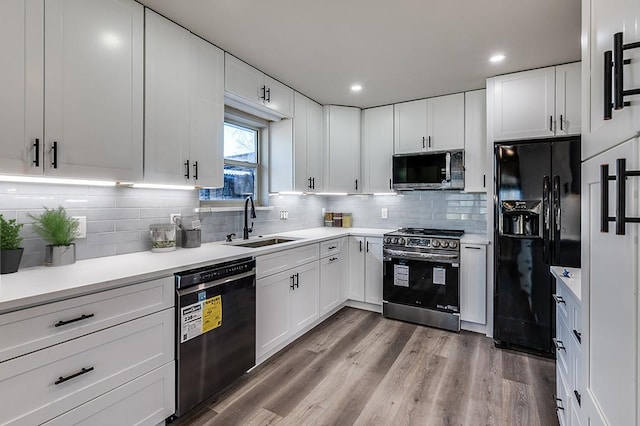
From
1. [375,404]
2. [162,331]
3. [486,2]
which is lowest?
[375,404]

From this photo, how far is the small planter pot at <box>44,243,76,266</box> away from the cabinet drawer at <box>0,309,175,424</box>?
0.57 m

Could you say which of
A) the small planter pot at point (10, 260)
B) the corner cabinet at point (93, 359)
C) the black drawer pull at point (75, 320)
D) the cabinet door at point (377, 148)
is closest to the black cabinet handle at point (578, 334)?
the corner cabinet at point (93, 359)

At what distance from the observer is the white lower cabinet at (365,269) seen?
3.69 m

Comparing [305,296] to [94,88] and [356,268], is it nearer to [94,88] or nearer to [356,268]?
[356,268]

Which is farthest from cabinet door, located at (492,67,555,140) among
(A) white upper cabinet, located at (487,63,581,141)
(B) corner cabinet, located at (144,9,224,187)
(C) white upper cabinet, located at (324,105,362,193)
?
(B) corner cabinet, located at (144,9,224,187)

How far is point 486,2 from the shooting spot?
1.95 m

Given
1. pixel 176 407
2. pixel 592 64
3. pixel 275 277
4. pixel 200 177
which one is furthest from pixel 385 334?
pixel 592 64

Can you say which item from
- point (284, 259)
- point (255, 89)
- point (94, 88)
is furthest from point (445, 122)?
point (94, 88)

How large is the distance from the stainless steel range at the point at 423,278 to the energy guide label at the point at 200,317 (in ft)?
6.69

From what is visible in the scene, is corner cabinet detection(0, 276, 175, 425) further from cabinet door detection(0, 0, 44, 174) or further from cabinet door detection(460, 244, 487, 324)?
cabinet door detection(460, 244, 487, 324)

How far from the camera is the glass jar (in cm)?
226

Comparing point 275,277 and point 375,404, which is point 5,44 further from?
point 375,404

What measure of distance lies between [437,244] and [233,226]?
203cm

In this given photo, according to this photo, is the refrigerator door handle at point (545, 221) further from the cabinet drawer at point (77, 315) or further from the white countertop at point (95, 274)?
the cabinet drawer at point (77, 315)
